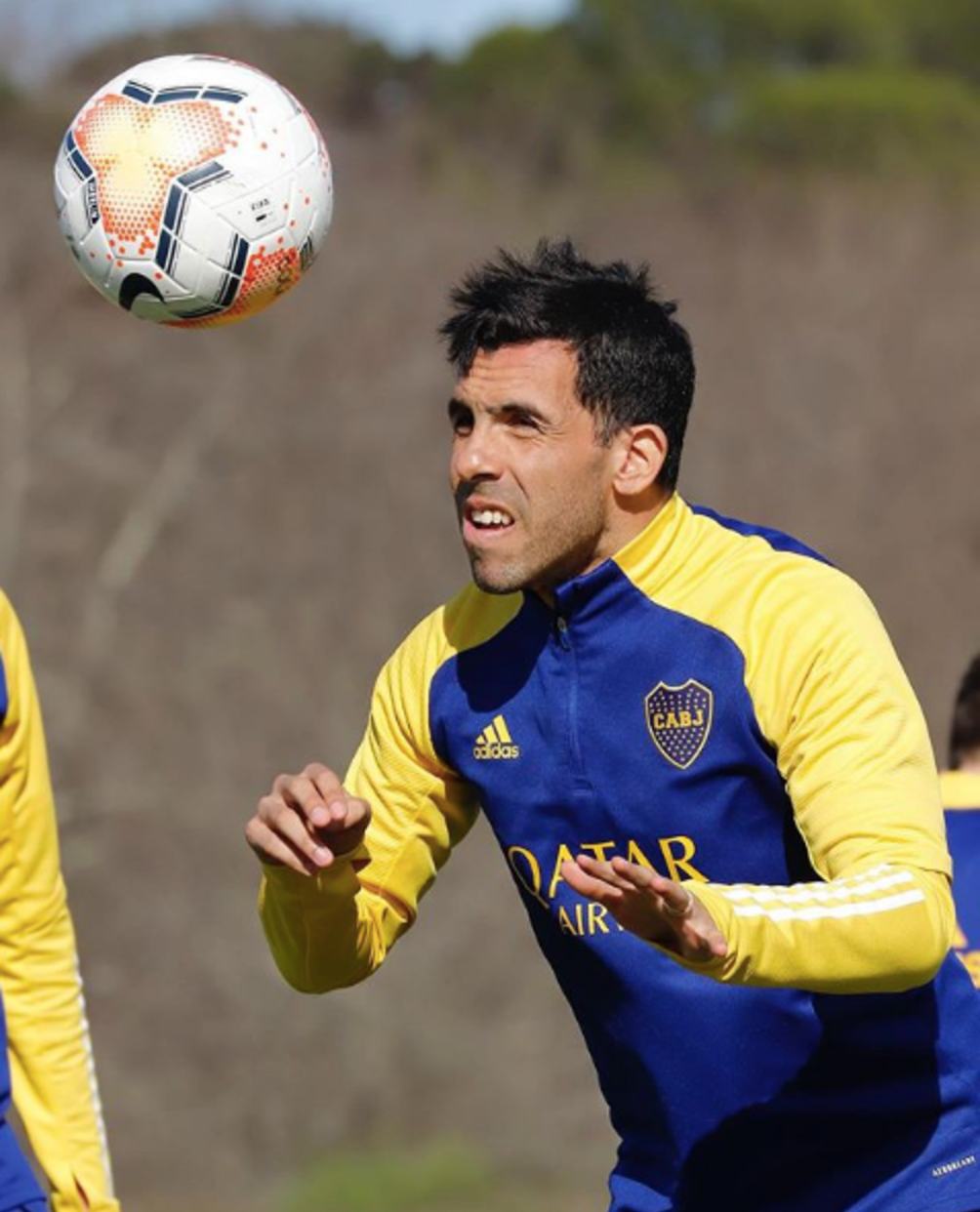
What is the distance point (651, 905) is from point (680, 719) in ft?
2.36

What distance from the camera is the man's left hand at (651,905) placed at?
3.34 metres

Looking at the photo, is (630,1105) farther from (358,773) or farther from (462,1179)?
(462,1179)

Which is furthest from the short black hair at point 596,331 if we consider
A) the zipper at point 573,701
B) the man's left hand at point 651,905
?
the man's left hand at point 651,905

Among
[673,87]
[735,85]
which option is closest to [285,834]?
[673,87]

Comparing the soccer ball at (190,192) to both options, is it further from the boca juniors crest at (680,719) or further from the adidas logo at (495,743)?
the boca juniors crest at (680,719)

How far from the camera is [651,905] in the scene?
3.37 metres

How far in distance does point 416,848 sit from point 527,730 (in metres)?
0.34

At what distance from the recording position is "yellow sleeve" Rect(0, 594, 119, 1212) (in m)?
4.70

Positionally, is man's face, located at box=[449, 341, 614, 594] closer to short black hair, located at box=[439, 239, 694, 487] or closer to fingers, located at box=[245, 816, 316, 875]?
short black hair, located at box=[439, 239, 694, 487]

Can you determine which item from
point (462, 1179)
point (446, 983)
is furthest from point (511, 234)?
point (462, 1179)

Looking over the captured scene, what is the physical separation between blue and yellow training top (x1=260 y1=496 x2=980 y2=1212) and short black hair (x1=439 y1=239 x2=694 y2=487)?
0.20 meters

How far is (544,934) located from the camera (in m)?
4.29

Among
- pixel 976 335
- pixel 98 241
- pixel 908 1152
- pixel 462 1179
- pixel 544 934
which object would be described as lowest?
pixel 462 1179

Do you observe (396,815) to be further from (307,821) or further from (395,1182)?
(395,1182)
